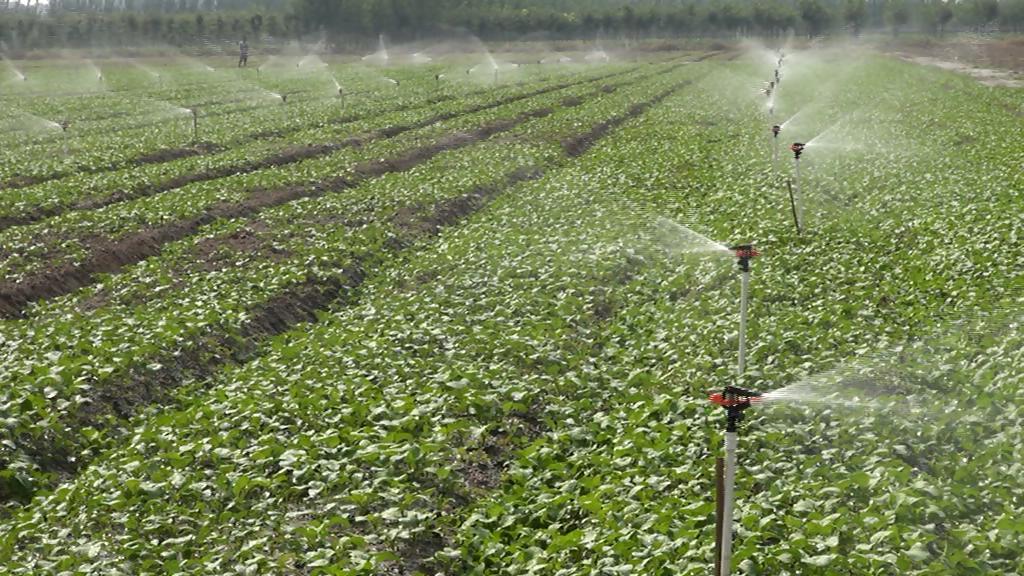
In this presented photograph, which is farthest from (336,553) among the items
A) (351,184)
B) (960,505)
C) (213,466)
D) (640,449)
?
(351,184)

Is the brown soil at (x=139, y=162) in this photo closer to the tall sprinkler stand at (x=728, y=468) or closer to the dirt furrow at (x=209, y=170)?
the dirt furrow at (x=209, y=170)

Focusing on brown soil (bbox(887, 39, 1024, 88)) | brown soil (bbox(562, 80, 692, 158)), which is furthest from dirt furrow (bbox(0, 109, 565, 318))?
brown soil (bbox(887, 39, 1024, 88))

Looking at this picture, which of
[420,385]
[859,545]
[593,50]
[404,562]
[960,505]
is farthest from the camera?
[593,50]

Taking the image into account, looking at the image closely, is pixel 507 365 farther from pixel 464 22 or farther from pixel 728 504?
pixel 464 22

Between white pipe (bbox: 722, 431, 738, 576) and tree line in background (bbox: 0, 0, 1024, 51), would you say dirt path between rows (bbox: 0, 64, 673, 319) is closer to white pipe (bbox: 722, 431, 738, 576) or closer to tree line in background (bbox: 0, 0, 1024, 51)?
white pipe (bbox: 722, 431, 738, 576)

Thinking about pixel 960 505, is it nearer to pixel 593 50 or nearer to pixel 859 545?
pixel 859 545

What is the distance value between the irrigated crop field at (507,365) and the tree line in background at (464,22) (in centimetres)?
9639

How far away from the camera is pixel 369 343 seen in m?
12.9

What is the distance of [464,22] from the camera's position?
137000 millimetres

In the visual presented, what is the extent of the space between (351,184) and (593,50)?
100271 mm

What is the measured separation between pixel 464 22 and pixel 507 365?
13090 cm

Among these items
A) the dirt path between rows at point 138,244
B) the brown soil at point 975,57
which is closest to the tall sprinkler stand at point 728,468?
the dirt path between rows at point 138,244

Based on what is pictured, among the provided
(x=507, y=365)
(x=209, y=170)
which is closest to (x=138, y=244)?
(x=209, y=170)

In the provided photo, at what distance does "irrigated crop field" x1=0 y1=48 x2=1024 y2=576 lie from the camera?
8.01 m
